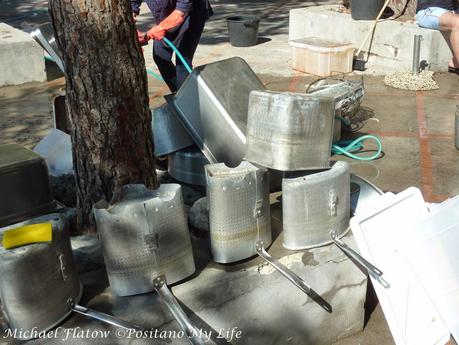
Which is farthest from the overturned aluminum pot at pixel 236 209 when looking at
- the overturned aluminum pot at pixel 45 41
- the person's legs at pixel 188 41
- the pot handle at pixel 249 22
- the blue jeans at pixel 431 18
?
the pot handle at pixel 249 22

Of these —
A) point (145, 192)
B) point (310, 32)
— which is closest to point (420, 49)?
point (310, 32)

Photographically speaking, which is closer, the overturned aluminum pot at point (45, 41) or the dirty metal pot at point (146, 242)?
the dirty metal pot at point (146, 242)

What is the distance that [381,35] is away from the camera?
7684 millimetres

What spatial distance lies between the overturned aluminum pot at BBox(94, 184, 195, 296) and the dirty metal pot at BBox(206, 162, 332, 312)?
16 centimetres

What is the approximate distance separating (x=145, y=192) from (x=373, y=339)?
1413mm

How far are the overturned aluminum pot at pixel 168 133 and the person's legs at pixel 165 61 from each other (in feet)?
4.41

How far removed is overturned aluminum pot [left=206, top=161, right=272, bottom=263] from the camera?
95.4 inches

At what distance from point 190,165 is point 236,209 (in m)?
1.16

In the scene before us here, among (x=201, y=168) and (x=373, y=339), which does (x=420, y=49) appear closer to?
(x=201, y=168)

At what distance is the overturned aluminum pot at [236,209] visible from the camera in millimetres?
2424

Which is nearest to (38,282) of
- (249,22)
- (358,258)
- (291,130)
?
(291,130)

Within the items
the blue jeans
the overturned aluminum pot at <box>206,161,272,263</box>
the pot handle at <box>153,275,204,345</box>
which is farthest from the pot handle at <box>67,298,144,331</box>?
the blue jeans

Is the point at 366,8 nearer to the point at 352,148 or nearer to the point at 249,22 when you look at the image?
the point at 249,22

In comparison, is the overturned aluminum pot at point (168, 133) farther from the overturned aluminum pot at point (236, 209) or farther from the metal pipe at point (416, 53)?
the metal pipe at point (416, 53)
